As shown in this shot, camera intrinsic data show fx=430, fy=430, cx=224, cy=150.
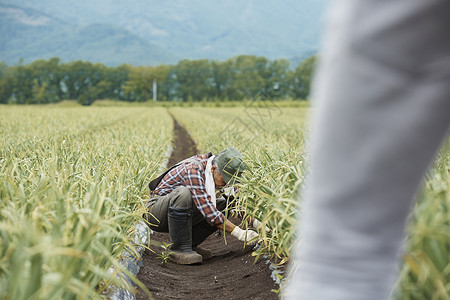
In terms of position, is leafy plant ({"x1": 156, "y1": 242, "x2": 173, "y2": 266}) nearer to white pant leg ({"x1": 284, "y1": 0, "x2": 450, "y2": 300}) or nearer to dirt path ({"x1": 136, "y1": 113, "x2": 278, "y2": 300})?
dirt path ({"x1": 136, "y1": 113, "x2": 278, "y2": 300})

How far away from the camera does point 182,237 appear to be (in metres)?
3.81

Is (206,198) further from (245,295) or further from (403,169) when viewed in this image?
(403,169)

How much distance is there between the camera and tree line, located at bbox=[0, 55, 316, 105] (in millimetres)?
70812

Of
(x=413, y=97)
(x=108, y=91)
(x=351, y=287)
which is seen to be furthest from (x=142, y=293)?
(x=108, y=91)

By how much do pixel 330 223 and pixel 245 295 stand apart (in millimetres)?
2345

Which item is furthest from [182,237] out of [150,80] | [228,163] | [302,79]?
[150,80]

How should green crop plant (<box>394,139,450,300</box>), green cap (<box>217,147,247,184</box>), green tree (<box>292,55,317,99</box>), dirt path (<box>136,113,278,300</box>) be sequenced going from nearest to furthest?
green crop plant (<box>394,139,450,300</box>) → dirt path (<box>136,113,278,300</box>) → green cap (<box>217,147,247,184</box>) → green tree (<box>292,55,317,99</box>)

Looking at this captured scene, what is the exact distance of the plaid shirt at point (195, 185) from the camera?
3.64 metres

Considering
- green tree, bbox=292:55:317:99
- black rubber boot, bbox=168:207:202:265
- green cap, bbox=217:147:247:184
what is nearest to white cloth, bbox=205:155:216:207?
green cap, bbox=217:147:247:184

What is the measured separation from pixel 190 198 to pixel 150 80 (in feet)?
234

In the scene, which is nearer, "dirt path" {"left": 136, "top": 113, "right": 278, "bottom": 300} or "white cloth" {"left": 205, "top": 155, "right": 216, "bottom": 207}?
"dirt path" {"left": 136, "top": 113, "right": 278, "bottom": 300}

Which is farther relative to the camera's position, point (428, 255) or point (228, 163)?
point (228, 163)

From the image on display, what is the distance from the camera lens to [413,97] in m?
0.65

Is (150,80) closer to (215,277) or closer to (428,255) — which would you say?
(215,277)
